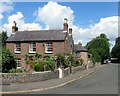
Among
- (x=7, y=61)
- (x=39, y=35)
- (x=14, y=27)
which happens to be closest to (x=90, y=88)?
(x=7, y=61)

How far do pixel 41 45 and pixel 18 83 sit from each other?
69.2 feet

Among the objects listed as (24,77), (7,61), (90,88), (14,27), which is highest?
(14,27)

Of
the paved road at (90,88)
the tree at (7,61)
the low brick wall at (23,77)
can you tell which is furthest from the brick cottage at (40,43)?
the paved road at (90,88)

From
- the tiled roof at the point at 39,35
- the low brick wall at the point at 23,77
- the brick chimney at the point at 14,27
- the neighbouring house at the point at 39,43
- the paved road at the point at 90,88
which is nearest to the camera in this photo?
the paved road at the point at 90,88

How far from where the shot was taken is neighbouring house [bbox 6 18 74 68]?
43.0 meters

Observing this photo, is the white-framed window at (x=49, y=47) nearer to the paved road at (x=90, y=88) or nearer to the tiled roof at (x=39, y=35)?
the tiled roof at (x=39, y=35)

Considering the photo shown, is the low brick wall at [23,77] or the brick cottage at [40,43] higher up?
the brick cottage at [40,43]

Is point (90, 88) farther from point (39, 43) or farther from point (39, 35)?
point (39, 35)

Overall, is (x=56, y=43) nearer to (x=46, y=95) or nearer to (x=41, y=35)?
(x=41, y=35)

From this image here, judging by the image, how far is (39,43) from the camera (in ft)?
145

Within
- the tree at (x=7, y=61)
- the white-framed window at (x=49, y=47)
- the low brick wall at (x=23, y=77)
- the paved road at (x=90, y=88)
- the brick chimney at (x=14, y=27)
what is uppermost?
the brick chimney at (x=14, y=27)

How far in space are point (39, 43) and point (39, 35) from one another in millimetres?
1848

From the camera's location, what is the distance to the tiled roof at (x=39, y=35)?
43.8 m

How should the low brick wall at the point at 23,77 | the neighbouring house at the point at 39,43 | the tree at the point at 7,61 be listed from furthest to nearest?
1. the neighbouring house at the point at 39,43
2. the tree at the point at 7,61
3. the low brick wall at the point at 23,77
